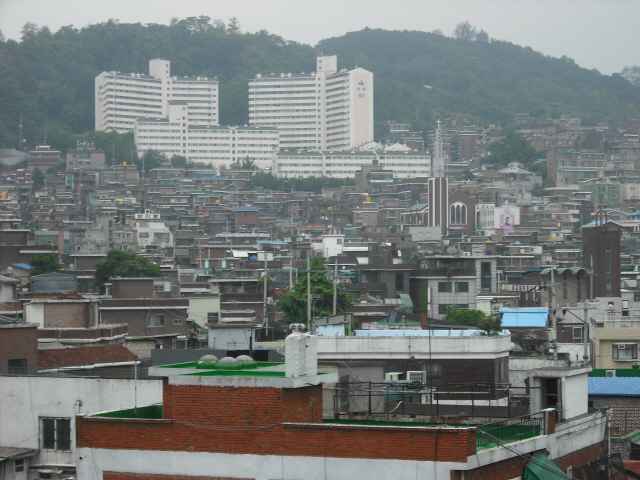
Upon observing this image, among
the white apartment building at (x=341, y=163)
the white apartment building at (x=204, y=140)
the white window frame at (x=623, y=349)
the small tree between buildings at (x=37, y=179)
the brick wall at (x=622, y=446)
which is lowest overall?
the white window frame at (x=623, y=349)

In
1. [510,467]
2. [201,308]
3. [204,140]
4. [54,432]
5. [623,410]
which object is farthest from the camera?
[204,140]

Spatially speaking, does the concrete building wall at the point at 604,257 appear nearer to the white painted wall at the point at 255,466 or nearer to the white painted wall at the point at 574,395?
the white painted wall at the point at 574,395

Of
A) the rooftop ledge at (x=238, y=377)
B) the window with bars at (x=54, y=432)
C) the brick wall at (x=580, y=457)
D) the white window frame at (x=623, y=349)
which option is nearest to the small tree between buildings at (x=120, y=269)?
the white window frame at (x=623, y=349)

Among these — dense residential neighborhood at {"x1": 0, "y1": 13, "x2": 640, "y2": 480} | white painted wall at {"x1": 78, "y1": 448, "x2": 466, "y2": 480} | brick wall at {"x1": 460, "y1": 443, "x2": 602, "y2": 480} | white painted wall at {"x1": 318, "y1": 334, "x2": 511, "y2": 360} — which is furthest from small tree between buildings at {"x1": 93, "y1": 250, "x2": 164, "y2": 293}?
white painted wall at {"x1": 78, "y1": 448, "x2": 466, "y2": 480}

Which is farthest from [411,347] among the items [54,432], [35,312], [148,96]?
[148,96]

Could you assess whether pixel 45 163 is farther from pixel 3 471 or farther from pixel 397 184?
pixel 3 471

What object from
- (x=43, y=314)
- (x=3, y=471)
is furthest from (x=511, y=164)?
(x=3, y=471)

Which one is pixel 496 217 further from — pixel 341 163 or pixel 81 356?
pixel 81 356
